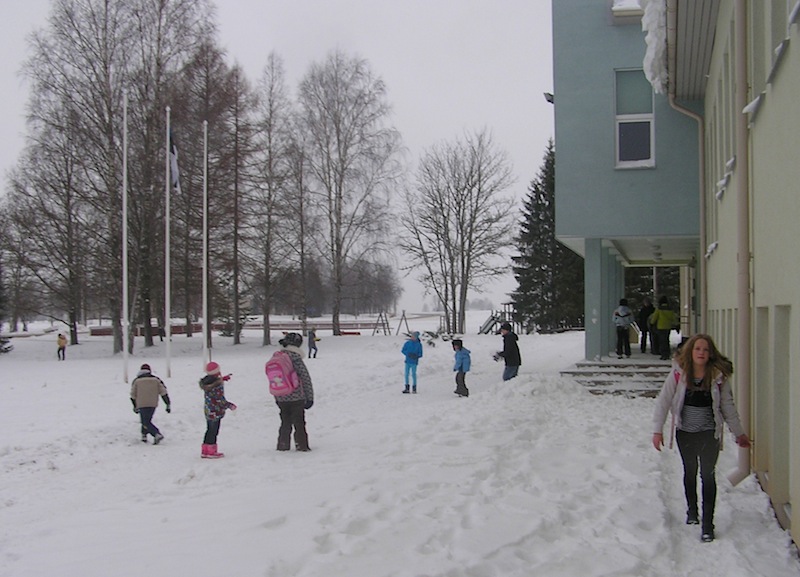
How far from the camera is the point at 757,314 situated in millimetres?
7883

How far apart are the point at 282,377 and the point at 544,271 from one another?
3825cm

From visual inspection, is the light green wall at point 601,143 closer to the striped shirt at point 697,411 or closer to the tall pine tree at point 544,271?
the striped shirt at point 697,411

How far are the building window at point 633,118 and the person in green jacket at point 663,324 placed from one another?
3.99 metres

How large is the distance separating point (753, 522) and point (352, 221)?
113ft

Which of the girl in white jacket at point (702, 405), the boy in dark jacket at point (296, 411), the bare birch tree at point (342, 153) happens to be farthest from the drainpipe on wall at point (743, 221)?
the bare birch tree at point (342, 153)

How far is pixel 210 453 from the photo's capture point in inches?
408

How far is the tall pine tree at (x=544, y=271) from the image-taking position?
45.8 metres

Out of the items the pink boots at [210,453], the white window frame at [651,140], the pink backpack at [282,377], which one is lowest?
the pink boots at [210,453]

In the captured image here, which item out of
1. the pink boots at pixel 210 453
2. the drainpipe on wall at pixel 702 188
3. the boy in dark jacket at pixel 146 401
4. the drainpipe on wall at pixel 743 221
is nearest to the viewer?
the drainpipe on wall at pixel 743 221

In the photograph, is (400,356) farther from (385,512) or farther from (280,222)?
(385,512)

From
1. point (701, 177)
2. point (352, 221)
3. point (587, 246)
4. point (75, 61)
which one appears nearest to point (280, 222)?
point (352, 221)

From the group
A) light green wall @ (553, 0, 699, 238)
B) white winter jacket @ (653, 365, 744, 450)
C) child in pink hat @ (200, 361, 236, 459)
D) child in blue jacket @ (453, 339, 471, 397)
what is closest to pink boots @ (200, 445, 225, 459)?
child in pink hat @ (200, 361, 236, 459)

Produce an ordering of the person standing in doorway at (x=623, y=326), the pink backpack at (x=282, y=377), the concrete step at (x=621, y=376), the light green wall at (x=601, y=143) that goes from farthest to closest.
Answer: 1. the person standing in doorway at (x=623, y=326)
2. the light green wall at (x=601, y=143)
3. the concrete step at (x=621, y=376)
4. the pink backpack at (x=282, y=377)

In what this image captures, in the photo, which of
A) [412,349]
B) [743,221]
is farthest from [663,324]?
[743,221]
